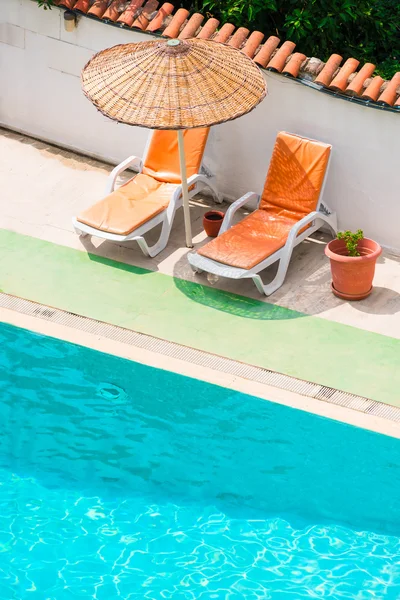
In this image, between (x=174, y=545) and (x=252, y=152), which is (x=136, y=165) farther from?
(x=174, y=545)

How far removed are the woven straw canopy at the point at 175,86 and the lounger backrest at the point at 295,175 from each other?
1.12m

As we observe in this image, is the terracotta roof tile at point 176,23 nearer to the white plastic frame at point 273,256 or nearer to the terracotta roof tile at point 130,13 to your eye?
the terracotta roof tile at point 130,13

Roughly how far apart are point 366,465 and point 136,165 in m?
5.90

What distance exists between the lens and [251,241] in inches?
452

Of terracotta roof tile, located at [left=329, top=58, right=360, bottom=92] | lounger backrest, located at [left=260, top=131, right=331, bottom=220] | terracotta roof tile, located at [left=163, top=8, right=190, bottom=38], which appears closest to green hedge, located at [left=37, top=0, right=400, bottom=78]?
terracotta roof tile, located at [left=163, top=8, right=190, bottom=38]

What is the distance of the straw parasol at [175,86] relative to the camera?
35.2 feet

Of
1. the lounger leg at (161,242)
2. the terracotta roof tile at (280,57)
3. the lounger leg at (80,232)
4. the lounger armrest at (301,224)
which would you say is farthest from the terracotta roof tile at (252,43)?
the lounger leg at (80,232)

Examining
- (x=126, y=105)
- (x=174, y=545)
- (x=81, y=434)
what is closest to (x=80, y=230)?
(x=126, y=105)

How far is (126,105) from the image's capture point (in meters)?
10.9

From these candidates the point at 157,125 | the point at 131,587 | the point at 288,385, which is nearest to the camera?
the point at 131,587

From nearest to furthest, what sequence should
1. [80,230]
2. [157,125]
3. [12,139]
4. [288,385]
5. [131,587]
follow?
[131,587] → [288,385] → [157,125] → [80,230] → [12,139]

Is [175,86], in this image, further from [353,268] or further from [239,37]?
[353,268]

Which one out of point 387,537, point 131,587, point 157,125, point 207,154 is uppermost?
point 157,125

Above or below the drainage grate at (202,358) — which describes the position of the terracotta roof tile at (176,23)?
above
